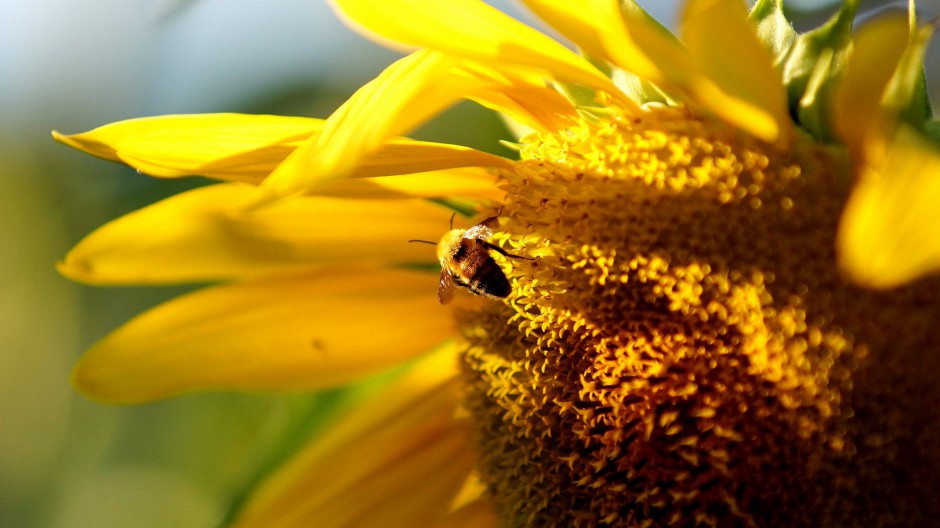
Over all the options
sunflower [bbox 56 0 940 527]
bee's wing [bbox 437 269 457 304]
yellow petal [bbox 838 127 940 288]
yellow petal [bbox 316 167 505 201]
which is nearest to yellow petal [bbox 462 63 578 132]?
sunflower [bbox 56 0 940 527]

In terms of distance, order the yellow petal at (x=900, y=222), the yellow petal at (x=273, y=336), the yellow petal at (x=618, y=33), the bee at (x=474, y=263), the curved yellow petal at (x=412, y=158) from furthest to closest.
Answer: the yellow petal at (x=273, y=336) < the bee at (x=474, y=263) < the curved yellow petal at (x=412, y=158) < the yellow petal at (x=618, y=33) < the yellow petal at (x=900, y=222)

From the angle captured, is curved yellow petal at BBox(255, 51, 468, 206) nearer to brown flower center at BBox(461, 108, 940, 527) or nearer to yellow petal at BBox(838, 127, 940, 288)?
brown flower center at BBox(461, 108, 940, 527)

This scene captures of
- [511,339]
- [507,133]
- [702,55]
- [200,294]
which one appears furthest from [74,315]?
[702,55]

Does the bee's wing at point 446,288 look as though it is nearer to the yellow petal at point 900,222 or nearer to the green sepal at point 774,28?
the green sepal at point 774,28

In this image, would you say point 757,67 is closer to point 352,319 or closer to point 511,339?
point 511,339

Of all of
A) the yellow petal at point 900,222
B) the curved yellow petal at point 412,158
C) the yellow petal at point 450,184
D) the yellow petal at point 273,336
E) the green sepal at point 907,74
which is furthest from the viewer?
the yellow petal at point 273,336

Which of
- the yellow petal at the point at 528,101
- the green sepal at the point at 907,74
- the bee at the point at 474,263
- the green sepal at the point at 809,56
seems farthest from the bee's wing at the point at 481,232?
the green sepal at the point at 907,74
